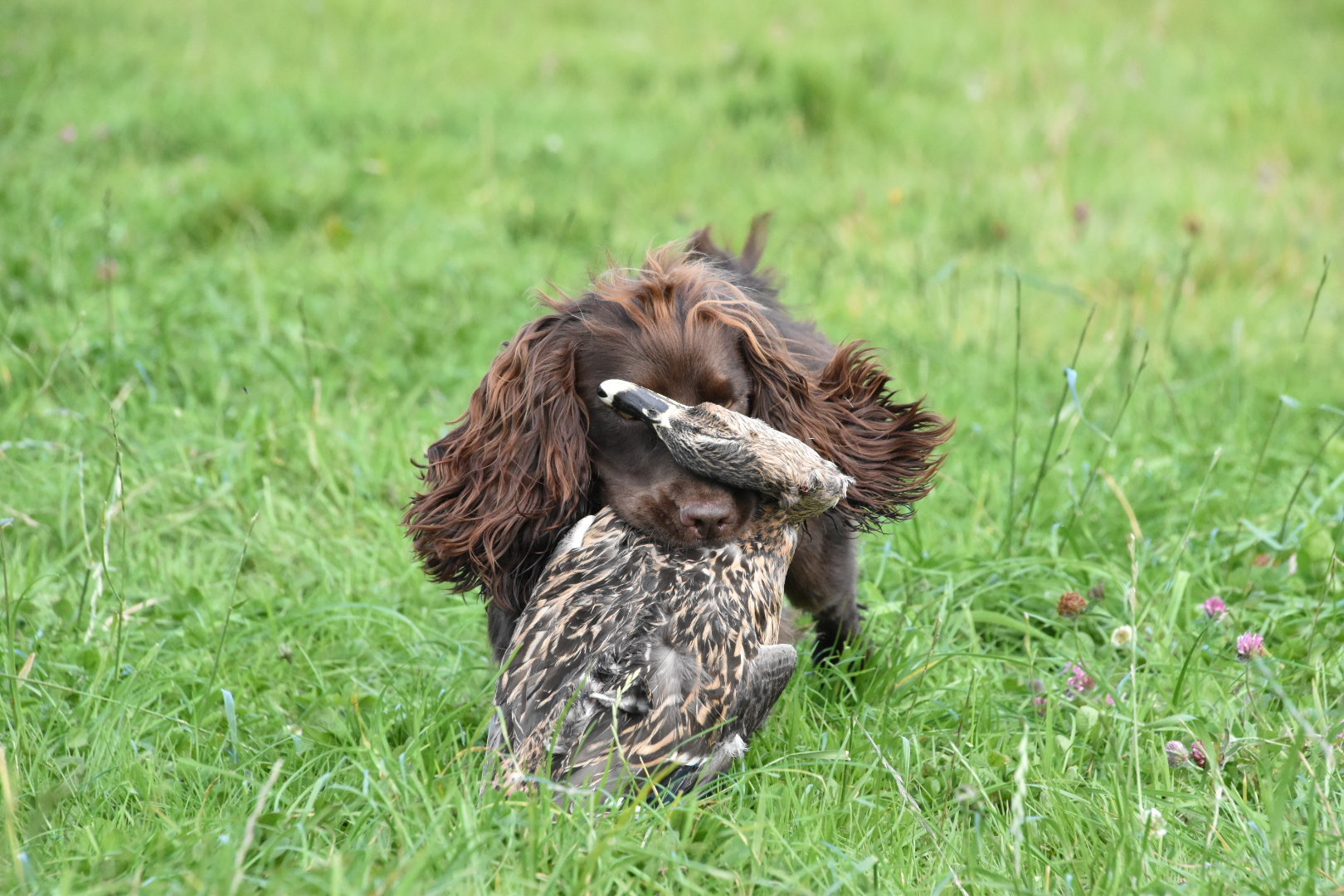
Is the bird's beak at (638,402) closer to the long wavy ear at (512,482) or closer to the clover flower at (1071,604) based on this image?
the long wavy ear at (512,482)

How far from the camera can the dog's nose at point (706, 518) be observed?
2.46 meters

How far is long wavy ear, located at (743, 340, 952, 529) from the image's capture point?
118 inches

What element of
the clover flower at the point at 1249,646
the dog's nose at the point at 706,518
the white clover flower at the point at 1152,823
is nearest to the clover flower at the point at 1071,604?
the clover flower at the point at 1249,646

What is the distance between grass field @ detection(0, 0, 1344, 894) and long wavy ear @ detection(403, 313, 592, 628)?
0.92 feet

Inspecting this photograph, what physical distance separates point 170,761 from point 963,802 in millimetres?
1602

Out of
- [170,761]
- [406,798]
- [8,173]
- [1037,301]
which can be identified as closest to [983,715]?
[406,798]

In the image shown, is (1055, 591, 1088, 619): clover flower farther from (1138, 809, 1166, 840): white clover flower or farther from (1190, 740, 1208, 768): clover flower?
(1138, 809, 1166, 840): white clover flower

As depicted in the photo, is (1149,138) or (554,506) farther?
(1149,138)

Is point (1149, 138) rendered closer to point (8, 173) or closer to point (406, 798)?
point (8, 173)

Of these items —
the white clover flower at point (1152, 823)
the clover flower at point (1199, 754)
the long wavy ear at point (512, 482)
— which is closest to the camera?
the white clover flower at point (1152, 823)

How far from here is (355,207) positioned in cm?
593

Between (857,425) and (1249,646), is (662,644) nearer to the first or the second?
(857,425)

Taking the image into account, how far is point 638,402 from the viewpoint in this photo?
8.40 ft

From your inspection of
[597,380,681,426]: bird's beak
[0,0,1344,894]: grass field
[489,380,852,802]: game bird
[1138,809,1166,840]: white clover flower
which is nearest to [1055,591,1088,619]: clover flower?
[0,0,1344,894]: grass field
